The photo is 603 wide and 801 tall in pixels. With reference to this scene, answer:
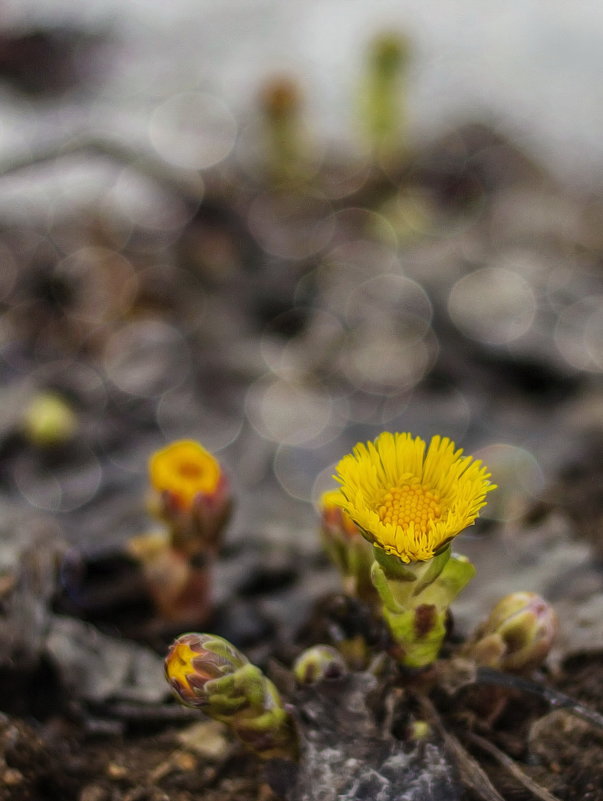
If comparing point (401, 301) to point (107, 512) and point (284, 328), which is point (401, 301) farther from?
point (107, 512)

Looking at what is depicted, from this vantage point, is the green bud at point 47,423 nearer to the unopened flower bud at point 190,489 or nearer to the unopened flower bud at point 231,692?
the unopened flower bud at point 190,489

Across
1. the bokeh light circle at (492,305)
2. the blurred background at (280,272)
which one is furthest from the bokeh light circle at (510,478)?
the bokeh light circle at (492,305)

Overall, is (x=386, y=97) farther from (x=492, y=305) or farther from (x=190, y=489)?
(x=190, y=489)

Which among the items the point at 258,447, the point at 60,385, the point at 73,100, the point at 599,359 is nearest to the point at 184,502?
the point at 258,447

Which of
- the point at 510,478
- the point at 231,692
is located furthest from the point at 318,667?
the point at 510,478

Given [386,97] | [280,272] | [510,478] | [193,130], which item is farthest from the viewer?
[193,130]
